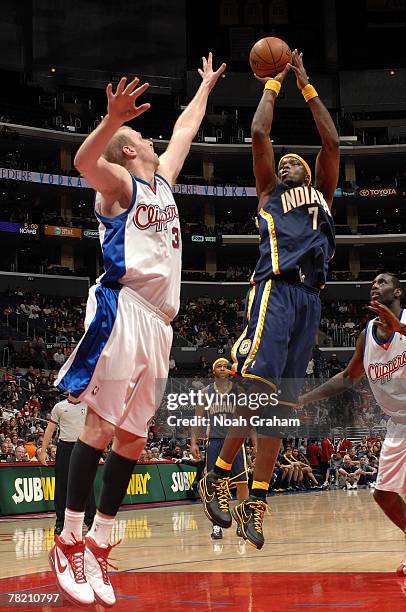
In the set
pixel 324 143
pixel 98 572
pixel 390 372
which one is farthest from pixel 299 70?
pixel 98 572

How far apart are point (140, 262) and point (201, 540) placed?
6075mm

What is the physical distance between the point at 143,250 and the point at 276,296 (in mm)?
1205

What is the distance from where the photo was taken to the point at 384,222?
142ft

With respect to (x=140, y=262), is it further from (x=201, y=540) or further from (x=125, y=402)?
(x=201, y=540)

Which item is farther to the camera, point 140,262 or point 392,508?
point 392,508

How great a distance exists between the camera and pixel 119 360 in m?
4.56

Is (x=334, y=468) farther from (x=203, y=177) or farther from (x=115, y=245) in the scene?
(x=203, y=177)

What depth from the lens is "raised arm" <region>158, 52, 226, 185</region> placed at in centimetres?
546

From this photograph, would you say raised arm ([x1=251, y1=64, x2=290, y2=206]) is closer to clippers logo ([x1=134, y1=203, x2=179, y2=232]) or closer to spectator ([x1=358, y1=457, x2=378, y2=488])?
clippers logo ([x1=134, y1=203, x2=179, y2=232])

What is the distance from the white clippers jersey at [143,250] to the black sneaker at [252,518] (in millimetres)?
1501

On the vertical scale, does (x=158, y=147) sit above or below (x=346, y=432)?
above

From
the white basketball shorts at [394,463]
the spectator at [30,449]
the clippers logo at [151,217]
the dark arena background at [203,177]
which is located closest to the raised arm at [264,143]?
the clippers logo at [151,217]

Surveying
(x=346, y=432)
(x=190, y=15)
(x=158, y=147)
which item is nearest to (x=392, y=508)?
(x=346, y=432)

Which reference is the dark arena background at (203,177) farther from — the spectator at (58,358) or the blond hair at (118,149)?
the blond hair at (118,149)
